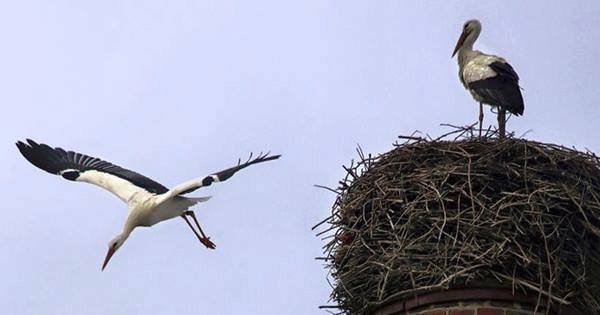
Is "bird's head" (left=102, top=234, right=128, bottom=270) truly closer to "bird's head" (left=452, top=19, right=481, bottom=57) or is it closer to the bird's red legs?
the bird's red legs

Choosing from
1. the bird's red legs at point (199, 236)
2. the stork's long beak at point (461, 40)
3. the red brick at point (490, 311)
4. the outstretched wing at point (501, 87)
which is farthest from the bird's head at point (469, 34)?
the red brick at point (490, 311)

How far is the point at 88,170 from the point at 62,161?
20.5 inches

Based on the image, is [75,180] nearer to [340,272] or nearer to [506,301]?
[340,272]

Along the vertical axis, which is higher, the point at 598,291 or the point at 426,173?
the point at 426,173

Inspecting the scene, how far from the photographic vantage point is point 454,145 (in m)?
11.8

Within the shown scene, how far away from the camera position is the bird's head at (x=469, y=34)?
16.0 metres

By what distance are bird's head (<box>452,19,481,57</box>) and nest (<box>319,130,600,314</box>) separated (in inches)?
165

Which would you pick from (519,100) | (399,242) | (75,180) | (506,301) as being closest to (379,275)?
(399,242)

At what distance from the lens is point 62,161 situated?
1653cm

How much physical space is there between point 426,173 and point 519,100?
287 cm

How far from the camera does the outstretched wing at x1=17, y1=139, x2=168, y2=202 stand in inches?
601

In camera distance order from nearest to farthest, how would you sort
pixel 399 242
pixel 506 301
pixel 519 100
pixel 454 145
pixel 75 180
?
pixel 506 301 < pixel 399 242 < pixel 454 145 < pixel 519 100 < pixel 75 180

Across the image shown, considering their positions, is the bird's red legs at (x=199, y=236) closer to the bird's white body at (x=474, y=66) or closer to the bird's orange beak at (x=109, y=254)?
the bird's orange beak at (x=109, y=254)

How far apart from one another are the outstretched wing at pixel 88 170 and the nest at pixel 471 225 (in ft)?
11.7
